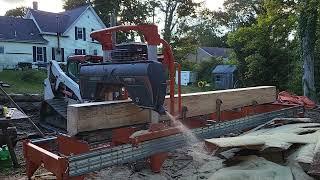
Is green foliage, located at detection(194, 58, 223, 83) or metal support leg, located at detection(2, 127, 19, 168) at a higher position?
green foliage, located at detection(194, 58, 223, 83)

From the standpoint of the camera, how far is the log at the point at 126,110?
4797 mm

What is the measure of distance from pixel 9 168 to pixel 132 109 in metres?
2.86

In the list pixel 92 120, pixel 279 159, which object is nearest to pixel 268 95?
pixel 279 159

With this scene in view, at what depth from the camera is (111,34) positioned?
19.0ft

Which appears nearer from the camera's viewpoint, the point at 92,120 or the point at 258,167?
the point at 92,120

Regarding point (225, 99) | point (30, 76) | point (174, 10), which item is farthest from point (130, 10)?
point (225, 99)

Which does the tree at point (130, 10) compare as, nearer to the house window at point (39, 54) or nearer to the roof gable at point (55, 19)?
the roof gable at point (55, 19)

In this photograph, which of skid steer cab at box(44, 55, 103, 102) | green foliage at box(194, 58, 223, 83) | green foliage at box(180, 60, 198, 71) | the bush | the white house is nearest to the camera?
skid steer cab at box(44, 55, 103, 102)

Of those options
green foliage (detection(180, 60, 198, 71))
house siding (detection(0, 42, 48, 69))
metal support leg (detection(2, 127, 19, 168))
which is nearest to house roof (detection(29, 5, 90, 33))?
house siding (detection(0, 42, 48, 69))

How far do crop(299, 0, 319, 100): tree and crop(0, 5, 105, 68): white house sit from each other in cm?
2038

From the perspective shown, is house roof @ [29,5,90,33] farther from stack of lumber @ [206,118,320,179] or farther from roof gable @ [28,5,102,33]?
stack of lumber @ [206,118,320,179]

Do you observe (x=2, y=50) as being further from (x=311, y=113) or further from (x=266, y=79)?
(x=311, y=113)

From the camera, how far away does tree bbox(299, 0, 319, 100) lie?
18.8 meters

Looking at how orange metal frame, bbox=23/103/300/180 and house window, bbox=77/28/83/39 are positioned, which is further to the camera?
house window, bbox=77/28/83/39
